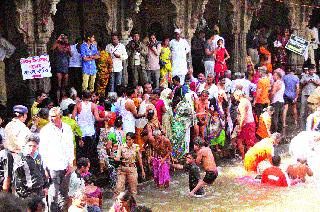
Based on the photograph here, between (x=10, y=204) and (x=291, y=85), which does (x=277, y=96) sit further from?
(x=10, y=204)

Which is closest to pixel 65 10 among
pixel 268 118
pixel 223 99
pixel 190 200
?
pixel 223 99

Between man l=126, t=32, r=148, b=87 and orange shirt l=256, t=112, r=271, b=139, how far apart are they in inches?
120

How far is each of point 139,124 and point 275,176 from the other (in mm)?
2969

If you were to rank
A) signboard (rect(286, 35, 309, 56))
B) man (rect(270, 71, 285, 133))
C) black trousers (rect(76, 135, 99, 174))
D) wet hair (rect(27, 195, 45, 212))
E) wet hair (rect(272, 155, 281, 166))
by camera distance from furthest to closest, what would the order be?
1. signboard (rect(286, 35, 309, 56))
2. man (rect(270, 71, 285, 133))
3. wet hair (rect(272, 155, 281, 166))
4. black trousers (rect(76, 135, 99, 174))
5. wet hair (rect(27, 195, 45, 212))

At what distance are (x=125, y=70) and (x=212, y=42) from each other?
274 centimetres

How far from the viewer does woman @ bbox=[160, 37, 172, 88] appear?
16.1 metres

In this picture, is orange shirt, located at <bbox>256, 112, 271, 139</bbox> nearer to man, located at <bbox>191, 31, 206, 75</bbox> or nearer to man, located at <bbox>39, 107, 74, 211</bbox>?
man, located at <bbox>191, 31, 206, 75</bbox>

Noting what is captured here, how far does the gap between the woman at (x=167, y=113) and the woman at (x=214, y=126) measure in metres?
1.22

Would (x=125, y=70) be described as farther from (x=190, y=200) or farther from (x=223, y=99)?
(x=190, y=200)

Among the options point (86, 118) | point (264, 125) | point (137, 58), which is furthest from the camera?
point (137, 58)

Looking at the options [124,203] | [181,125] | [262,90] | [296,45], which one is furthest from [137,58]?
[124,203]

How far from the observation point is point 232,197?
12297 mm

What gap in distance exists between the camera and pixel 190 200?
12.1 metres

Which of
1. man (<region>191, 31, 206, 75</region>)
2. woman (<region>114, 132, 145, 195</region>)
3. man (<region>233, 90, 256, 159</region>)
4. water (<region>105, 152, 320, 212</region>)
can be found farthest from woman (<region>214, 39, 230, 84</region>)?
woman (<region>114, 132, 145, 195</region>)
